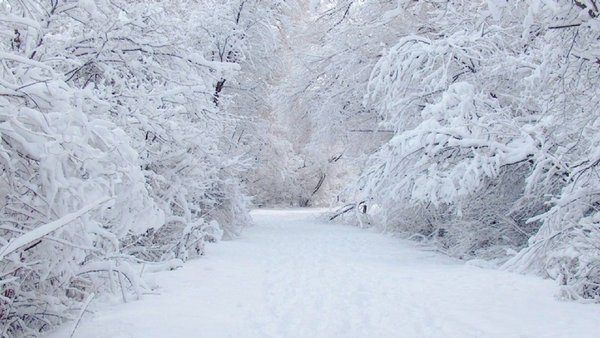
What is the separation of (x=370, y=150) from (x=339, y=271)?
27.1ft

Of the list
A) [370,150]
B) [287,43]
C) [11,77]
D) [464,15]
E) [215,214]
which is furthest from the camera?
[287,43]

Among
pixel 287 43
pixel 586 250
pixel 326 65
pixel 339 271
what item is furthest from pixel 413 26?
pixel 586 250

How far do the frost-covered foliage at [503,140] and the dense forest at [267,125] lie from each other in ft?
0.13

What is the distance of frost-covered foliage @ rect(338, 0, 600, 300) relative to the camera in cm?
586

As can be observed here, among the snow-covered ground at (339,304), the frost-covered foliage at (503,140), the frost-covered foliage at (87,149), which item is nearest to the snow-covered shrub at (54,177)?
the frost-covered foliage at (87,149)

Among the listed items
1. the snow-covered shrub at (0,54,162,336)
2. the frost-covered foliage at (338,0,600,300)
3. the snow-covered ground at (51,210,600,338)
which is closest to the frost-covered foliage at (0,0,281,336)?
the snow-covered shrub at (0,54,162,336)

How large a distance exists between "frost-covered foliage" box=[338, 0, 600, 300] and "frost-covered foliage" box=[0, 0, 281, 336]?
298 centimetres

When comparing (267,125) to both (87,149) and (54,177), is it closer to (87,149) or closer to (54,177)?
(87,149)

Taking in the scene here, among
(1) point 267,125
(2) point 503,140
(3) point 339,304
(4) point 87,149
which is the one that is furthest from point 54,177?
(1) point 267,125

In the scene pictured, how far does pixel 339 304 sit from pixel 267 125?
12317 mm

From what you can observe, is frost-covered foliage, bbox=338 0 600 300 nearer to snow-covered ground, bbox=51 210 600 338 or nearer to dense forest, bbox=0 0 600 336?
dense forest, bbox=0 0 600 336

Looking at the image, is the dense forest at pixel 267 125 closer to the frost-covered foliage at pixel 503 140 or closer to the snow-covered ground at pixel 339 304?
the frost-covered foliage at pixel 503 140

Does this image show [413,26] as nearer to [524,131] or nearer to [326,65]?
[326,65]

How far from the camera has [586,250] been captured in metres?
6.12
